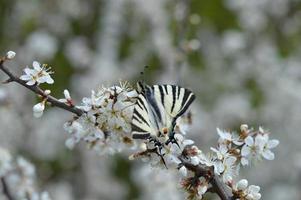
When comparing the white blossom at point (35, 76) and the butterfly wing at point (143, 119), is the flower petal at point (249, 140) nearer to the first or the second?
the butterfly wing at point (143, 119)

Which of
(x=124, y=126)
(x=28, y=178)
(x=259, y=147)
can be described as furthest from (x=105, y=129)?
(x=28, y=178)

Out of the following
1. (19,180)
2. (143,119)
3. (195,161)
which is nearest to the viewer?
(143,119)

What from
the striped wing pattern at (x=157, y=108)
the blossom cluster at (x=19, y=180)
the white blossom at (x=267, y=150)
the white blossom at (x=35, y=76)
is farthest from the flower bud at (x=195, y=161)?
the blossom cluster at (x=19, y=180)

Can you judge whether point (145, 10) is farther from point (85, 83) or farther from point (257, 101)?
point (257, 101)

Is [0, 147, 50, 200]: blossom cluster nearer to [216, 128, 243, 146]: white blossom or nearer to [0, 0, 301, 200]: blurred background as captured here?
[216, 128, 243, 146]: white blossom

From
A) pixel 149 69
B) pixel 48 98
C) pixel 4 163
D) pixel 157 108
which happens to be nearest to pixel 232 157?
pixel 157 108

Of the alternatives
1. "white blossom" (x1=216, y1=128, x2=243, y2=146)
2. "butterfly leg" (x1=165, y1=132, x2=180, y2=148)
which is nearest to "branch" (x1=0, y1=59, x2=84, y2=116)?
"butterfly leg" (x1=165, y1=132, x2=180, y2=148)

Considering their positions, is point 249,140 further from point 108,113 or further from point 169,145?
point 108,113
